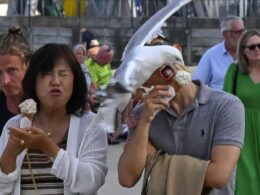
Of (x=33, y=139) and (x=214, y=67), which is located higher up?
(x=33, y=139)

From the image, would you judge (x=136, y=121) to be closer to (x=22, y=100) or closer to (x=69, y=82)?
(x=69, y=82)

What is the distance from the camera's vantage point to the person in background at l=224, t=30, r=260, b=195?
5.50 meters

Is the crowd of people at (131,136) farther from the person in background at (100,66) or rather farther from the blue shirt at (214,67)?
the person in background at (100,66)

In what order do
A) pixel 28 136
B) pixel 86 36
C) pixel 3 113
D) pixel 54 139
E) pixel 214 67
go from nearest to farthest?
1. pixel 28 136
2. pixel 54 139
3. pixel 3 113
4. pixel 214 67
5. pixel 86 36

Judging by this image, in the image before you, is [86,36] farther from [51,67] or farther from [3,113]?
[51,67]

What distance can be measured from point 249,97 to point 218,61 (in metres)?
1.92

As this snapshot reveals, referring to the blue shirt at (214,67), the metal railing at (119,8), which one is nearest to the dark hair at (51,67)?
the blue shirt at (214,67)

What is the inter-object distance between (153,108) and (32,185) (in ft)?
2.17

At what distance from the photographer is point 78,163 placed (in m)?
3.36

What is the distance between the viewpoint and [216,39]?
21469 mm

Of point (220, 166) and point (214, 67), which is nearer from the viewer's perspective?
point (220, 166)

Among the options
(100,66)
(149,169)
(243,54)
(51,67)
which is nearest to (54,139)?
(51,67)

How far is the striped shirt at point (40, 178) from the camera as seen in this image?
133 inches

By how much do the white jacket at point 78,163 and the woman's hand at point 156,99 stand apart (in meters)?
0.31
